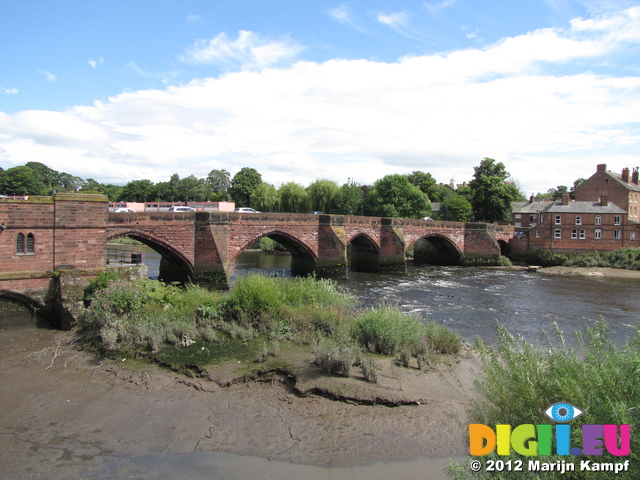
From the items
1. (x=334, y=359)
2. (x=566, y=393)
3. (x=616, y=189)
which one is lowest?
(x=334, y=359)

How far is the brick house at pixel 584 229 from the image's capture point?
46.3 metres

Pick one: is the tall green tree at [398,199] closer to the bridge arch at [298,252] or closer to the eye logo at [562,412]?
the bridge arch at [298,252]

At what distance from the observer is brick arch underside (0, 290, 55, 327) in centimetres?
1565

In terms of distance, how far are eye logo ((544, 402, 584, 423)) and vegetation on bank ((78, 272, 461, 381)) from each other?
593cm

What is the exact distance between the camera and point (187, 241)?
26.3 m

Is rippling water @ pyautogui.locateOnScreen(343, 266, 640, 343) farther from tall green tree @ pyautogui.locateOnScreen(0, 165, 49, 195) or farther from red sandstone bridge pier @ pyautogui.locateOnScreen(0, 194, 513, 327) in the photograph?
tall green tree @ pyautogui.locateOnScreen(0, 165, 49, 195)

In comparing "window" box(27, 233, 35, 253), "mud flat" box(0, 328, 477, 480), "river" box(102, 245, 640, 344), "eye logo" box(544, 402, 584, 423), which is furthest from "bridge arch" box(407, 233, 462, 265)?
"eye logo" box(544, 402, 584, 423)

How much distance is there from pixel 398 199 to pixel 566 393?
58752 millimetres

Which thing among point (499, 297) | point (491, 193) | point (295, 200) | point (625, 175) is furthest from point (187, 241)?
point (625, 175)

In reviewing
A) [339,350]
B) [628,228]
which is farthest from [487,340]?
[628,228]

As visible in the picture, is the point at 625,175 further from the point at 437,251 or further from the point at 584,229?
the point at 437,251

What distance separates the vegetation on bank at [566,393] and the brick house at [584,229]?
152 ft

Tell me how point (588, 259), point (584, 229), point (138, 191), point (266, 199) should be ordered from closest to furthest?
point (588, 259) → point (584, 229) → point (266, 199) → point (138, 191)

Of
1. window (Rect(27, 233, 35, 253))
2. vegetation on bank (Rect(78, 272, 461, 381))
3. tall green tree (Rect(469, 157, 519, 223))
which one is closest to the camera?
vegetation on bank (Rect(78, 272, 461, 381))
